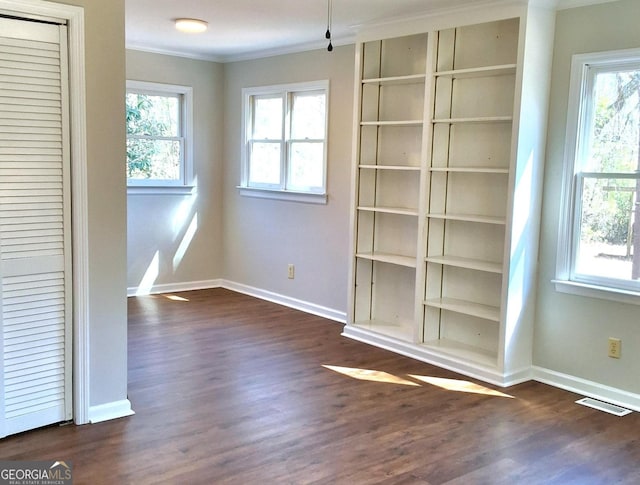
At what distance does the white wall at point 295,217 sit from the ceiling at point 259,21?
211 millimetres

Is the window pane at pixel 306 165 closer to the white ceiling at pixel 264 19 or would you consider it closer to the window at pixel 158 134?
the white ceiling at pixel 264 19

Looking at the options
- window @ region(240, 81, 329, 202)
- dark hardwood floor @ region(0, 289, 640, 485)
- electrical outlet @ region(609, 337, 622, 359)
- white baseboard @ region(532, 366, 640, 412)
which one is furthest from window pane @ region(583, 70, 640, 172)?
window @ region(240, 81, 329, 202)

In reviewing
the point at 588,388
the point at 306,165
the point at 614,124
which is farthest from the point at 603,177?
the point at 306,165

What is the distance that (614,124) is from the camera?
3.81m

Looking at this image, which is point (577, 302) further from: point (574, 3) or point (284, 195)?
point (284, 195)

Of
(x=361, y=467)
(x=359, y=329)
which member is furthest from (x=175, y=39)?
(x=361, y=467)

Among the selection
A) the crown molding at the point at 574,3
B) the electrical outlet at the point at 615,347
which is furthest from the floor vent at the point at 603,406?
the crown molding at the point at 574,3

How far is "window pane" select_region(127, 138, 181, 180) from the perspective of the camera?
632 cm

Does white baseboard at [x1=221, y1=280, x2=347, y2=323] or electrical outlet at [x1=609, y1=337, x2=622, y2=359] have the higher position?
electrical outlet at [x1=609, y1=337, x2=622, y2=359]

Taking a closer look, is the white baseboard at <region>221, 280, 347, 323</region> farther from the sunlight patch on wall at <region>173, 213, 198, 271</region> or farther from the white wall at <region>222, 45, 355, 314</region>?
the sunlight patch on wall at <region>173, 213, 198, 271</region>

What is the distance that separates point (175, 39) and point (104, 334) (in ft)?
11.1

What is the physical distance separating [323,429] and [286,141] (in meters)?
3.44

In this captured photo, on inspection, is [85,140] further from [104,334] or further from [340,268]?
[340,268]

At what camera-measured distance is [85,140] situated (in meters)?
3.16
